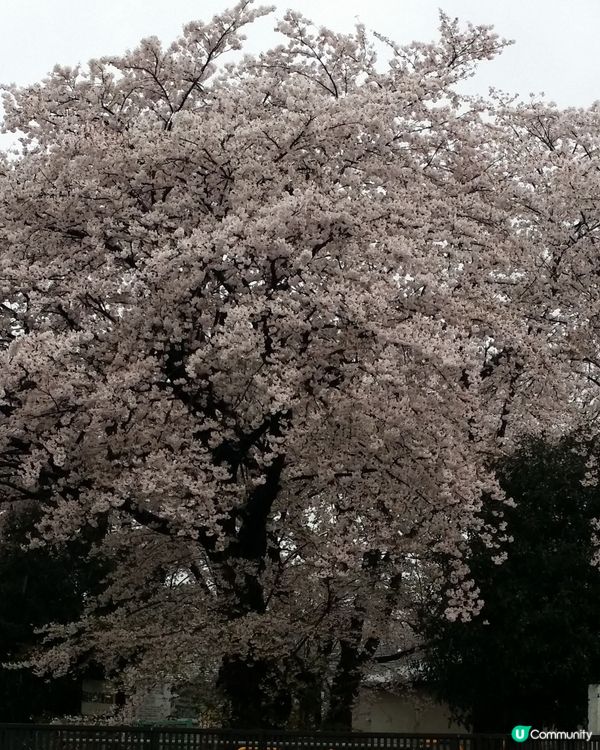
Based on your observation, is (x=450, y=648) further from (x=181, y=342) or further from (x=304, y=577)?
(x=181, y=342)

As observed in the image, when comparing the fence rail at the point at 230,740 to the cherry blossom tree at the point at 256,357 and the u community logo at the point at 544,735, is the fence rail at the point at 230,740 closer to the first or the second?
the u community logo at the point at 544,735

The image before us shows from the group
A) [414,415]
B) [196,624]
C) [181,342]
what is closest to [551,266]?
[414,415]

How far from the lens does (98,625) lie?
20.3 meters

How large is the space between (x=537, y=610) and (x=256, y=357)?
5.78 metres

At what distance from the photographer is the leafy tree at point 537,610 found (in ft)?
59.8

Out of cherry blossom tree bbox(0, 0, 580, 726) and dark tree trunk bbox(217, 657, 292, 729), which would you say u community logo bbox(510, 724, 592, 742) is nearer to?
cherry blossom tree bbox(0, 0, 580, 726)

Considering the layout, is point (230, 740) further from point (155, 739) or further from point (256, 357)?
point (256, 357)

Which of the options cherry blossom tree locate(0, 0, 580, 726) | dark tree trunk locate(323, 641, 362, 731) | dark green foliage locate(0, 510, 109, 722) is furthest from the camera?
dark green foliage locate(0, 510, 109, 722)

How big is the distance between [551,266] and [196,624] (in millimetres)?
8712

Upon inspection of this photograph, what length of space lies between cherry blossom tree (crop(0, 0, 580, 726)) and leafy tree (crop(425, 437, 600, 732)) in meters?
0.55

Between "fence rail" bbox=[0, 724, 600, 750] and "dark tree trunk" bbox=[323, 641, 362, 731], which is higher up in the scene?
"dark tree trunk" bbox=[323, 641, 362, 731]

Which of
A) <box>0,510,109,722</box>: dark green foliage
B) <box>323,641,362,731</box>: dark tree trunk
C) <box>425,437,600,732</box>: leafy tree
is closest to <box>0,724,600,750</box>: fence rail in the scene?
<box>425,437,600,732</box>: leafy tree

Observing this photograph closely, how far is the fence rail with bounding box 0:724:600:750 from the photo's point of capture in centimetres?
1583

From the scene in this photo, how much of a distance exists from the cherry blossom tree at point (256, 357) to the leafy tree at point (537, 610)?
548mm
